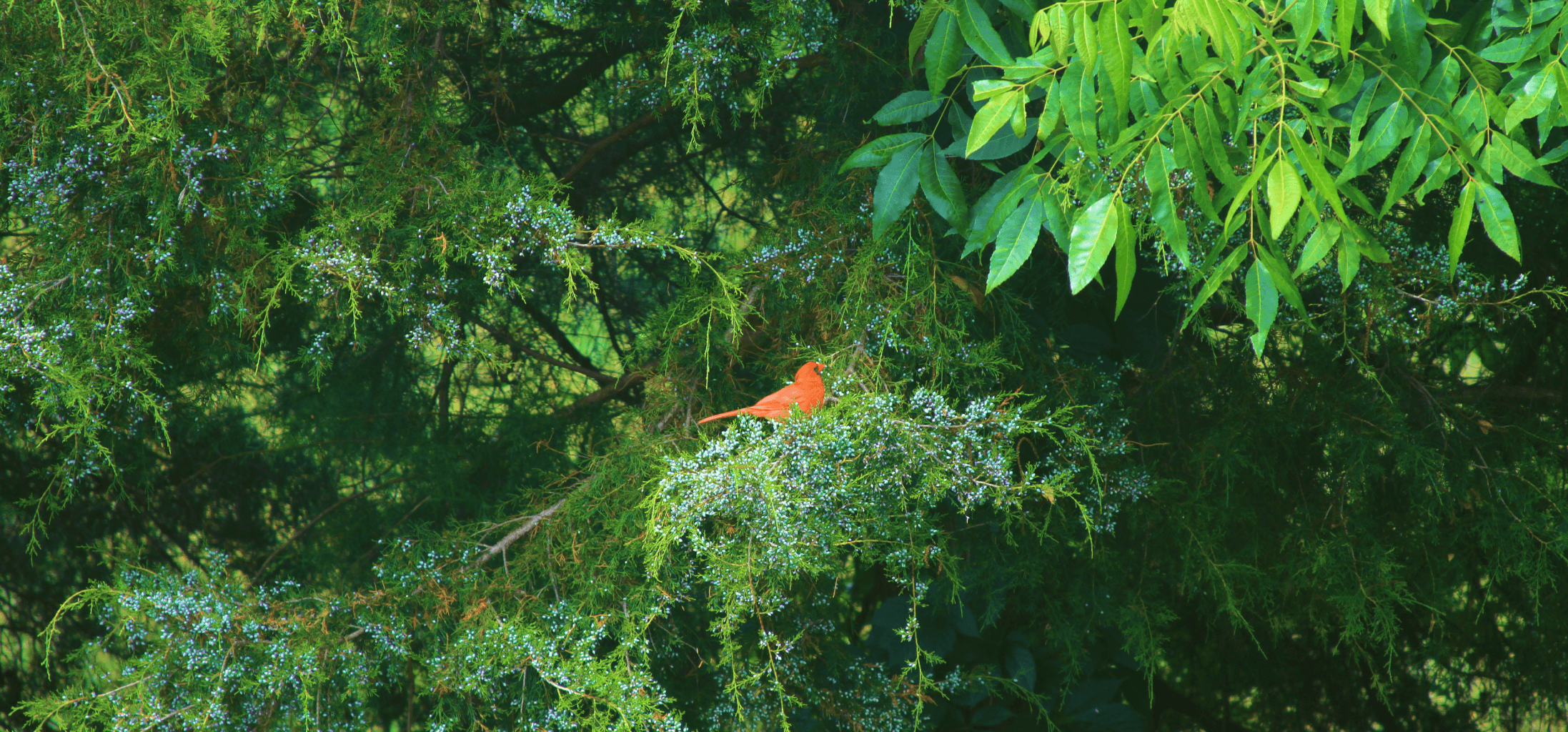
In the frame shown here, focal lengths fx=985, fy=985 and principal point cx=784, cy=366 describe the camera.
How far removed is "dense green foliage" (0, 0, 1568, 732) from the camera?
1.71 m

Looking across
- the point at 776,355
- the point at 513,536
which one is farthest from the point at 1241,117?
the point at 513,536

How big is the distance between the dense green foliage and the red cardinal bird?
0.09 meters

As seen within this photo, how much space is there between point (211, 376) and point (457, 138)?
1.20m

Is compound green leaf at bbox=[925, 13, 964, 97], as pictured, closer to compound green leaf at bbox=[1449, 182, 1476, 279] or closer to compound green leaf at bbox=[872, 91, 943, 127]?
compound green leaf at bbox=[872, 91, 943, 127]

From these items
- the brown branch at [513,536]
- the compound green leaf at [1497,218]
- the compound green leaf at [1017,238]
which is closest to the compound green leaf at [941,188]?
the compound green leaf at [1017,238]

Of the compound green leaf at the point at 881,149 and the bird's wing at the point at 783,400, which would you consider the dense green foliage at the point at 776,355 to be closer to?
the compound green leaf at the point at 881,149

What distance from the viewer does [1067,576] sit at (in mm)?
3342

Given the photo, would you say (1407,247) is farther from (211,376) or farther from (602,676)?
(211,376)

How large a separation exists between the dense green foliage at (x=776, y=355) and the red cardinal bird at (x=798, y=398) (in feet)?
0.28

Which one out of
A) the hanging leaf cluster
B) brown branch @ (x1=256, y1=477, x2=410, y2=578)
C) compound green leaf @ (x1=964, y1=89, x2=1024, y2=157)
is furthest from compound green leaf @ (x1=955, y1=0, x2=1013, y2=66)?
brown branch @ (x1=256, y1=477, x2=410, y2=578)

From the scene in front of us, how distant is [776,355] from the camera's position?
2691mm

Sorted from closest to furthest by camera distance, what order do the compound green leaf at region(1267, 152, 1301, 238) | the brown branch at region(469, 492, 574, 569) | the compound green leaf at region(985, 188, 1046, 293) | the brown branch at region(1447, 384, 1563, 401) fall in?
1. the compound green leaf at region(1267, 152, 1301, 238)
2. the compound green leaf at region(985, 188, 1046, 293)
3. the brown branch at region(469, 492, 574, 569)
4. the brown branch at region(1447, 384, 1563, 401)

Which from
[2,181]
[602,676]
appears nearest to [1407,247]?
[602,676]

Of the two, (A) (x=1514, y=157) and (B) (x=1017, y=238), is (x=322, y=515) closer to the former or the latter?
(B) (x=1017, y=238)
